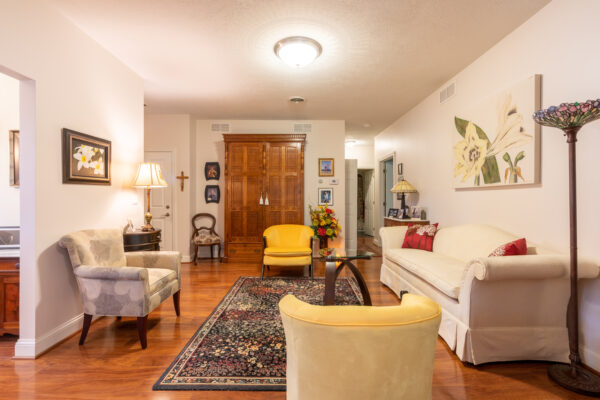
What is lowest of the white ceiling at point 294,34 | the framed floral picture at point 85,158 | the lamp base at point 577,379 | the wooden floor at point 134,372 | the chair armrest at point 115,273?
the wooden floor at point 134,372

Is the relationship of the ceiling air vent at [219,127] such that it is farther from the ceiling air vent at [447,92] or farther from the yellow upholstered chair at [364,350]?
the yellow upholstered chair at [364,350]

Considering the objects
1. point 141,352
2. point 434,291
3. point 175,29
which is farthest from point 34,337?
point 434,291

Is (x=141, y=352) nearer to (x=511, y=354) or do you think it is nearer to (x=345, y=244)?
(x=511, y=354)

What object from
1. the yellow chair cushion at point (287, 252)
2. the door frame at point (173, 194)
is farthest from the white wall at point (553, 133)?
the door frame at point (173, 194)

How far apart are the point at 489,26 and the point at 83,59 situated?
3862 mm

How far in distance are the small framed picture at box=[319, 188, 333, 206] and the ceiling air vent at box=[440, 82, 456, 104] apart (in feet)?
8.47

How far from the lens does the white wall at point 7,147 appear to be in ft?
9.45

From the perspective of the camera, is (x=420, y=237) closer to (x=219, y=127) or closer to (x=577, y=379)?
(x=577, y=379)

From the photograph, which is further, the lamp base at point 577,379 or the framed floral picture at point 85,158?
the framed floral picture at point 85,158

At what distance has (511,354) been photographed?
7.07ft

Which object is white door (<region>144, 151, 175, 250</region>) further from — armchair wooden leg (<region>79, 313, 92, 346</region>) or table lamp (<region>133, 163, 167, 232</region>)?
armchair wooden leg (<region>79, 313, 92, 346</region>)

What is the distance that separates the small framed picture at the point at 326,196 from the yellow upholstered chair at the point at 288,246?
3.97 feet

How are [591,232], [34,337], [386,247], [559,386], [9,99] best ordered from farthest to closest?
[386,247]
[9,99]
[34,337]
[591,232]
[559,386]

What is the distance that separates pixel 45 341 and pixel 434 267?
134 inches
